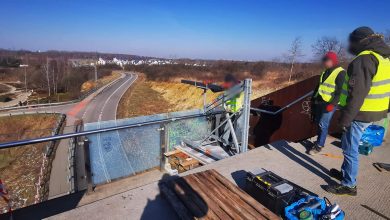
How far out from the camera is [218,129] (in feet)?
18.1

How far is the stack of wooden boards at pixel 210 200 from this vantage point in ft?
8.01

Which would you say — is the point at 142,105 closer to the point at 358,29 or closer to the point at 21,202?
the point at 21,202

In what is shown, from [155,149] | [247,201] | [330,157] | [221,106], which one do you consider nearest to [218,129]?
[221,106]

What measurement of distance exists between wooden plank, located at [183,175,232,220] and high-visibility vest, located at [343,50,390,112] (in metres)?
1.88

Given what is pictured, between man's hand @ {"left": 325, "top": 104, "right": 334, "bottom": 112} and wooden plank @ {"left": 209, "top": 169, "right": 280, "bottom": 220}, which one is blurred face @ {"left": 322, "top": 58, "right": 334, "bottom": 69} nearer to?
man's hand @ {"left": 325, "top": 104, "right": 334, "bottom": 112}

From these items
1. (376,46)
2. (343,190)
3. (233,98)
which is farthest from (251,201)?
(233,98)

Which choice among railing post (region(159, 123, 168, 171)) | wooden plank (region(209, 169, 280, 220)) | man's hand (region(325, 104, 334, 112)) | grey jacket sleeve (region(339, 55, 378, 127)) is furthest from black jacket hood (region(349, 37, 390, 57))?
railing post (region(159, 123, 168, 171))

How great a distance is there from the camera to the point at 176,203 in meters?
2.66

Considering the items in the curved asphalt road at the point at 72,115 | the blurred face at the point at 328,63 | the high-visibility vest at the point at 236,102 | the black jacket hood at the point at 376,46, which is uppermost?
the black jacket hood at the point at 376,46

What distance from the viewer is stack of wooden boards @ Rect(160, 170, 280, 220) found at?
8.01 feet

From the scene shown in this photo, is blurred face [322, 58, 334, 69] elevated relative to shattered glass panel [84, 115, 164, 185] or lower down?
elevated

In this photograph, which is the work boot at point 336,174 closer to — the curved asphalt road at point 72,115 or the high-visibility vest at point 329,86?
the high-visibility vest at point 329,86

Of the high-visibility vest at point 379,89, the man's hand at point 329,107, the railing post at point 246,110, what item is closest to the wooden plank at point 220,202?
the high-visibility vest at point 379,89

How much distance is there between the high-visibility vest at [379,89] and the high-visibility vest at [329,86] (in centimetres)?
123
